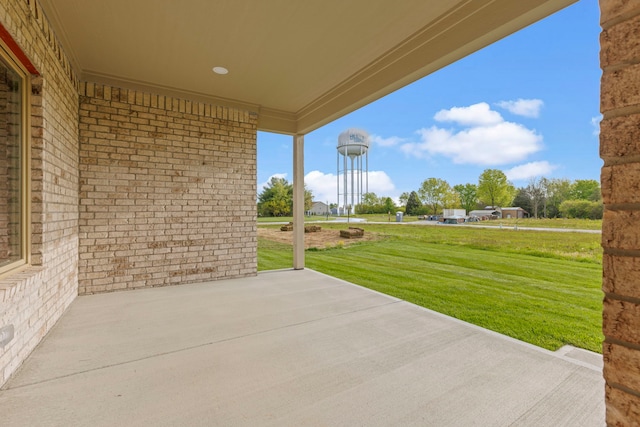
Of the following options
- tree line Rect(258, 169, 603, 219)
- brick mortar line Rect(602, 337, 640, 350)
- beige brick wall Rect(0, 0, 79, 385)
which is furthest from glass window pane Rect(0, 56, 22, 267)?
tree line Rect(258, 169, 603, 219)

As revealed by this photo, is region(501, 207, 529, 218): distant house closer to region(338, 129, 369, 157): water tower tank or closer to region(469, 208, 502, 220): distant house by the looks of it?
region(469, 208, 502, 220): distant house

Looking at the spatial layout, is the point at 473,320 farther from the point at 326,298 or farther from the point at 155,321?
the point at 155,321

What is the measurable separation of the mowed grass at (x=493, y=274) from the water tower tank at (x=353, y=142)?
5676mm

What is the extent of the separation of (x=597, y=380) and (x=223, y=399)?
2.26 m

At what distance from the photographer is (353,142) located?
12.2 m

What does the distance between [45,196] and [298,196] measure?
10.7ft

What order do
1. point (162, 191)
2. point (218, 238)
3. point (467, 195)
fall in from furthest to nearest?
point (467, 195), point (218, 238), point (162, 191)

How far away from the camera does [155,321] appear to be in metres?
2.77

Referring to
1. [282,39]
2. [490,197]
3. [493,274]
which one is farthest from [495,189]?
[282,39]

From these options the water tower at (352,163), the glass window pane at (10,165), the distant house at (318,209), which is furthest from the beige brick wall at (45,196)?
the water tower at (352,163)

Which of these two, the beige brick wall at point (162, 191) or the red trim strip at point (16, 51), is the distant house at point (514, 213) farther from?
the red trim strip at point (16, 51)

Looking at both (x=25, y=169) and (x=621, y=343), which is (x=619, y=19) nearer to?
(x=621, y=343)

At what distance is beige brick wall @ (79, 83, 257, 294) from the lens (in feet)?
11.8

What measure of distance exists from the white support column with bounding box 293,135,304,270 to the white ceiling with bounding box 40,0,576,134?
127 centimetres
